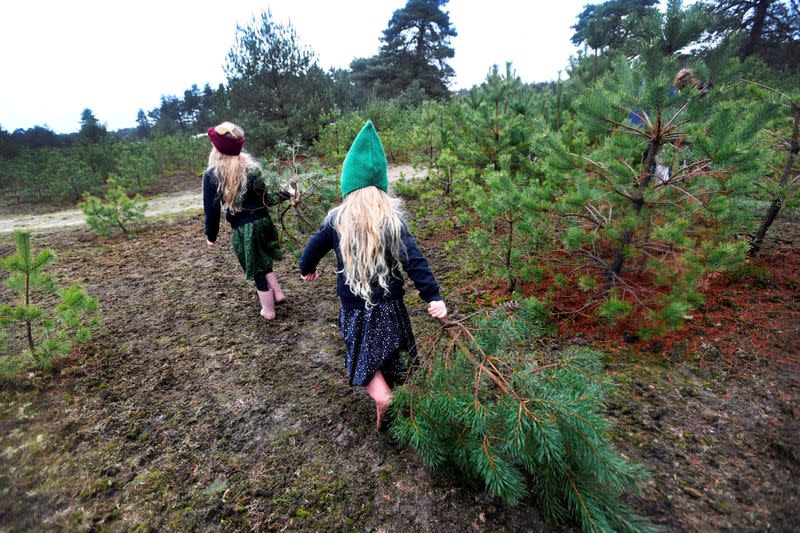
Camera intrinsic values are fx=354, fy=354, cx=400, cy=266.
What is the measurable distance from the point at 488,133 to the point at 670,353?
323 cm

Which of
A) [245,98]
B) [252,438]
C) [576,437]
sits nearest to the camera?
[576,437]

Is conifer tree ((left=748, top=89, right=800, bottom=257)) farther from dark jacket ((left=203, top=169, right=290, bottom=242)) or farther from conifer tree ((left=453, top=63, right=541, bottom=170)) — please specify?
dark jacket ((left=203, top=169, right=290, bottom=242))

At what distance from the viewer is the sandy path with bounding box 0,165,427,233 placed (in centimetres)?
732

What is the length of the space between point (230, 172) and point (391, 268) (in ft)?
5.89

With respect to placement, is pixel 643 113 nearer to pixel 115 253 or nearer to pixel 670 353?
pixel 670 353

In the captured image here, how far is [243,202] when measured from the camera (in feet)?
9.80

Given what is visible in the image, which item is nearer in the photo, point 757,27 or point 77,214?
point 77,214

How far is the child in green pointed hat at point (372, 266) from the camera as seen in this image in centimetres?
180

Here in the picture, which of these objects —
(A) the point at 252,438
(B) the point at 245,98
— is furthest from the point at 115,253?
(B) the point at 245,98

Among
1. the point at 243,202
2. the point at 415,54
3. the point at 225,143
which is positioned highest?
Answer: the point at 415,54

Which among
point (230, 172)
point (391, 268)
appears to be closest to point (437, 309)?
point (391, 268)

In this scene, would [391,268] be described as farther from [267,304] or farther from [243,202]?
[267,304]

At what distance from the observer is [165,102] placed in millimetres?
42875

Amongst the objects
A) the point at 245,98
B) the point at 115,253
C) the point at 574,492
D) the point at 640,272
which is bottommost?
the point at 574,492
